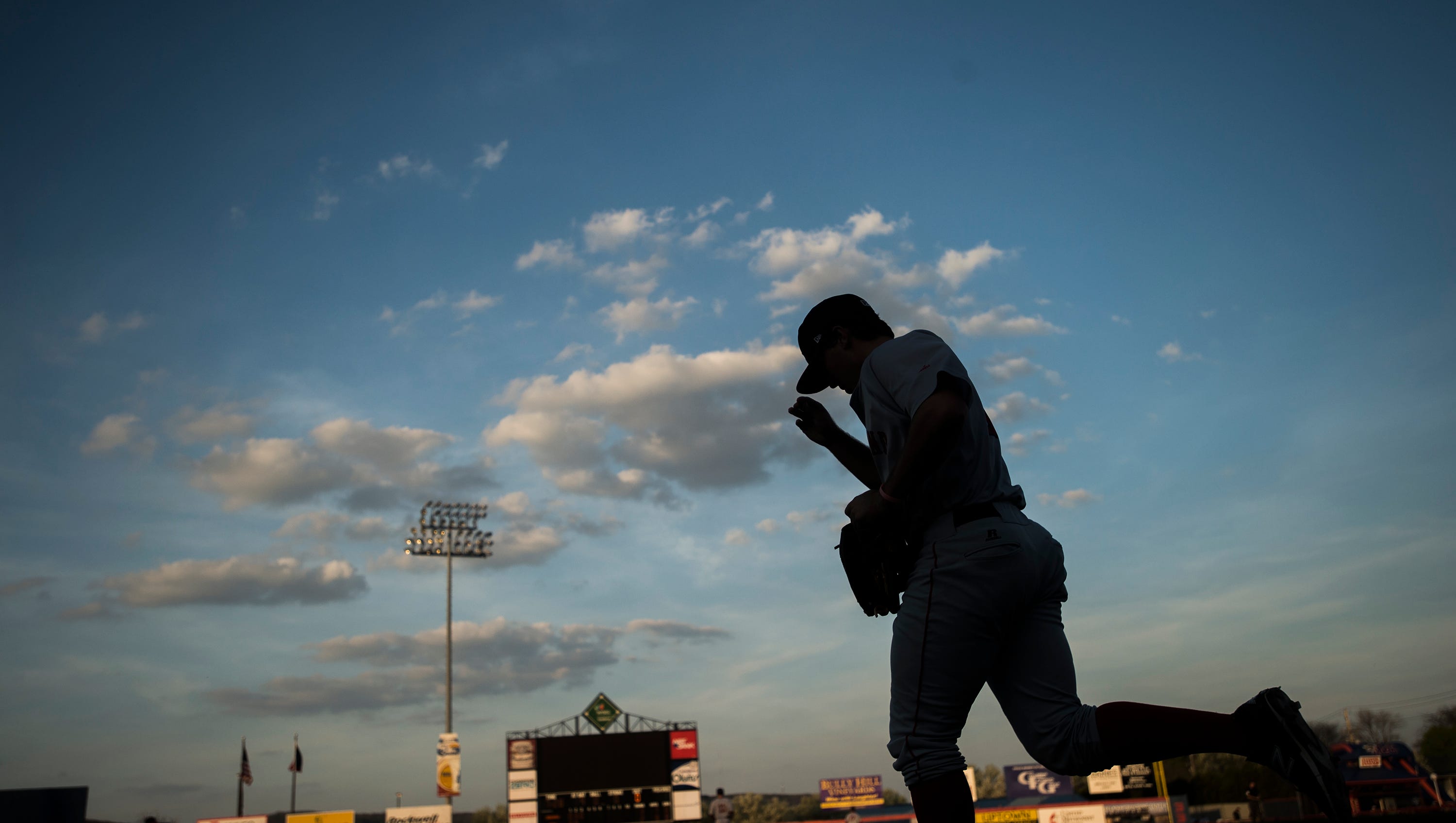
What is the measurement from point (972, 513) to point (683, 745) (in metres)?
32.5

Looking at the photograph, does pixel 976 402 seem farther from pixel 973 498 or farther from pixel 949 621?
pixel 949 621

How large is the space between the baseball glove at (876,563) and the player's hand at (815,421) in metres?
0.53

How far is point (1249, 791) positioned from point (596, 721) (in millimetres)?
24963

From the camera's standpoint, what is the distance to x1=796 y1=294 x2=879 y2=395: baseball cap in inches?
116

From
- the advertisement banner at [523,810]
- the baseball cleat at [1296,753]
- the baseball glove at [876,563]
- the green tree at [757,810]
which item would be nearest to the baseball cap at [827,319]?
the baseball glove at [876,563]

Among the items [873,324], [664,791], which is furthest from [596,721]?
[873,324]

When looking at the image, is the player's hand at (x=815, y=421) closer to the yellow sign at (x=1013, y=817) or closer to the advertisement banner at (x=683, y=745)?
the yellow sign at (x=1013, y=817)

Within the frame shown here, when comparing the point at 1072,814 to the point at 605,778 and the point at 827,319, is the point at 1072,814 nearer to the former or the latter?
the point at 605,778

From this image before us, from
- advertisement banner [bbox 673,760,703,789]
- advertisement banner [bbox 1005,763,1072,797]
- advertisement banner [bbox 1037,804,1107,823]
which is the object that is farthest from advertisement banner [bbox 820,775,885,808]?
advertisement banner [bbox 1037,804,1107,823]

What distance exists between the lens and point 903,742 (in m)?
2.48

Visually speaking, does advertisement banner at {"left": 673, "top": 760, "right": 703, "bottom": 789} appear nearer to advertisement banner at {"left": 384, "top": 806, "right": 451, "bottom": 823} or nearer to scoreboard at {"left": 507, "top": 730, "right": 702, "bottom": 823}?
scoreboard at {"left": 507, "top": 730, "right": 702, "bottom": 823}

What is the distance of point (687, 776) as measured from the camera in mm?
32188

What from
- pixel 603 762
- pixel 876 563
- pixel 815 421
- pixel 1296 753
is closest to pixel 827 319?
pixel 815 421

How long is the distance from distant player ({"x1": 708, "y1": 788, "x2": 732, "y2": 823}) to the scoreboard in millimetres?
7209
